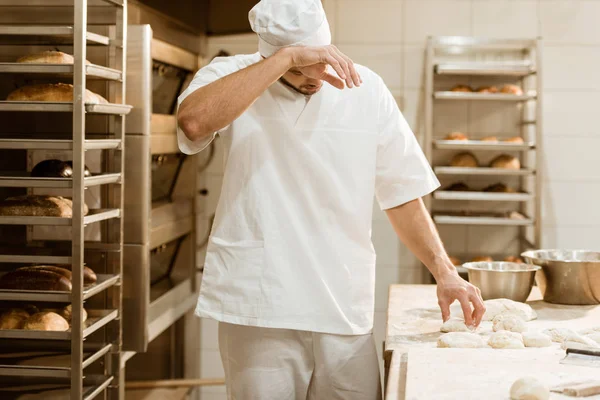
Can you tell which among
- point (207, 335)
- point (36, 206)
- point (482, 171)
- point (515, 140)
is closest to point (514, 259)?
point (482, 171)

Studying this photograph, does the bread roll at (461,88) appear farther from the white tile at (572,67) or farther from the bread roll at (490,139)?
the white tile at (572,67)

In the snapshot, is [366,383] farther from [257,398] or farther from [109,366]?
[109,366]

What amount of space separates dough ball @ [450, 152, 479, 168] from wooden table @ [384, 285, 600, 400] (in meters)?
1.41

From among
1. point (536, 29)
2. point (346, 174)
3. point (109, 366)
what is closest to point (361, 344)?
point (346, 174)

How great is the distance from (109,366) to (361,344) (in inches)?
48.3

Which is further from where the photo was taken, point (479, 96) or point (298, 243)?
point (479, 96)

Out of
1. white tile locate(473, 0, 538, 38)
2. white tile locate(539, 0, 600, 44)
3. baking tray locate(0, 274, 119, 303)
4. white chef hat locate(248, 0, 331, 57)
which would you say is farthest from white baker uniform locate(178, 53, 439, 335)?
white tile locate(539, 0, 600, 44)

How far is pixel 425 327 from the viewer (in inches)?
68.6

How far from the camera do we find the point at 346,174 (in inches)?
66.4

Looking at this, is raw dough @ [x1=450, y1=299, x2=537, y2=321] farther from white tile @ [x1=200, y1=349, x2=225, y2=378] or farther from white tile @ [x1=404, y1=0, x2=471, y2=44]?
white tile @ [x1=200, y1=349, x2=225, y2=378]

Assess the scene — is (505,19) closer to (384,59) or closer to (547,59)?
(547,59)

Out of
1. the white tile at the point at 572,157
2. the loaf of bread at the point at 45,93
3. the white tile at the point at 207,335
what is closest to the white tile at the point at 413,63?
the white tile at the point at 572,157

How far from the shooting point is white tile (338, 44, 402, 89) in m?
3.79

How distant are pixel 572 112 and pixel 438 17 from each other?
811mm
